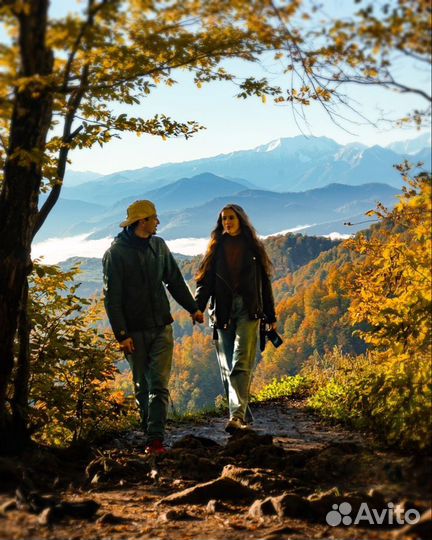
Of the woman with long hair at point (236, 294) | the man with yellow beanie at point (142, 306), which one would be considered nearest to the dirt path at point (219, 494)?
the man with yellow beanie at point (142, 306)

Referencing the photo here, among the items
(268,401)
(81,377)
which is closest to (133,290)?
(81,377)

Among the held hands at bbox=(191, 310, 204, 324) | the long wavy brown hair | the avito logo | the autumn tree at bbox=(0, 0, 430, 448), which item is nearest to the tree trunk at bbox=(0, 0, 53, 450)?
the autumn tree at bbox=(0, 0, 430, 448)

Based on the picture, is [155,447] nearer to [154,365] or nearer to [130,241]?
[154,365]

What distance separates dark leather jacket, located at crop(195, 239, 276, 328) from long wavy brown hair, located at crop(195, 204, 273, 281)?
4 cm

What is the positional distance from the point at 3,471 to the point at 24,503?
67cm

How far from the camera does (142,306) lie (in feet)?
20.4

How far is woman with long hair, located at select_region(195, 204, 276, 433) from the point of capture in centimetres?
691

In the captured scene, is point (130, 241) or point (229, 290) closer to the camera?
point (130, 241)

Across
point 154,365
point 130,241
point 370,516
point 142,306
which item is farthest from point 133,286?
point 370,516

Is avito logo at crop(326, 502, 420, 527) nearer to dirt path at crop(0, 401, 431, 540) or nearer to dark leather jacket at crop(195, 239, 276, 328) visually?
dirt path at crop(0, 401, 431, 540)

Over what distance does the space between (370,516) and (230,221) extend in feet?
13.5

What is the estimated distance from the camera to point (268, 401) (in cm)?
1129

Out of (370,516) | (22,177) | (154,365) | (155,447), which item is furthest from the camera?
(154,365)

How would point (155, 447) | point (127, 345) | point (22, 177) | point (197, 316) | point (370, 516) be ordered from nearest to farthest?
point (370, 516)
point (22, 177)
point (155, 447)
point (127, 345)
point (197, 316)
